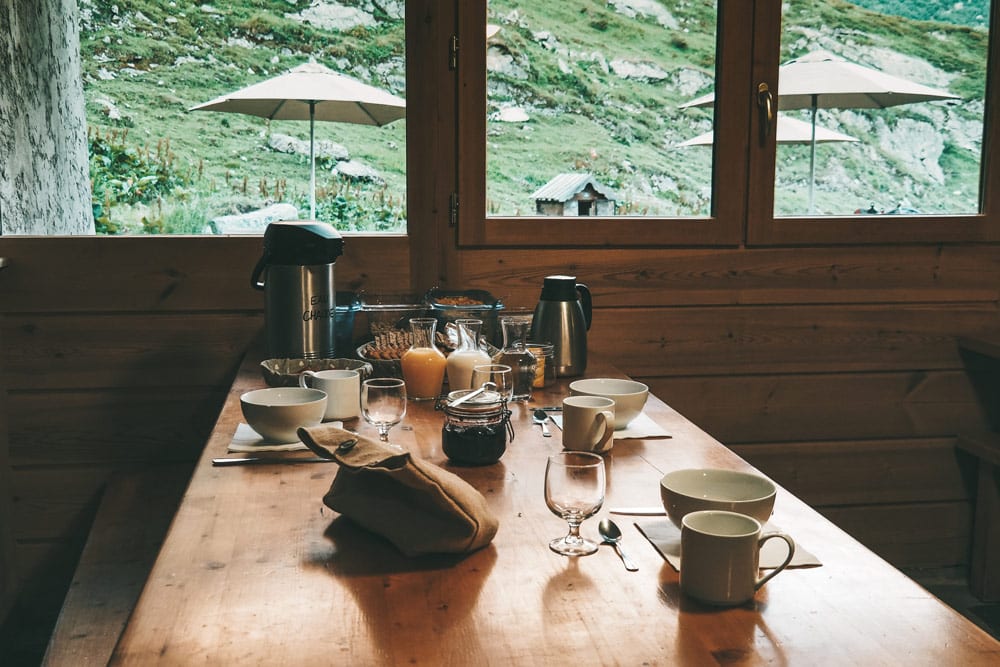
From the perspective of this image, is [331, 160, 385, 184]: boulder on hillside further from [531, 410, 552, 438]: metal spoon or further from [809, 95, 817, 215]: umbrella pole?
[809, 95, 817, 215]: umbrella pole

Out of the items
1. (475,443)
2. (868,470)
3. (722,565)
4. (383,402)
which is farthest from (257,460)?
(868,470)

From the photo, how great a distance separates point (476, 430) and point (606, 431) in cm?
21

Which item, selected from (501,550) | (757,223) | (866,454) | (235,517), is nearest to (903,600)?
(501,550)

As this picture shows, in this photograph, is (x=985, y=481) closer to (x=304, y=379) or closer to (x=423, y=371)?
(x=423, y=371)

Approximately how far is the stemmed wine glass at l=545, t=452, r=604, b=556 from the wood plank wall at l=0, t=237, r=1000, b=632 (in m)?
1.60

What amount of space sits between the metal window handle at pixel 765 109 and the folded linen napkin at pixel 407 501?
6.38ft

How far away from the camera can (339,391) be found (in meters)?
1.75

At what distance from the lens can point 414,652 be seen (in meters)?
0.89

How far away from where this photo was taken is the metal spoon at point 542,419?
1.70 m

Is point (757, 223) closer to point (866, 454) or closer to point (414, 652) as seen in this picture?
point (866, 454)

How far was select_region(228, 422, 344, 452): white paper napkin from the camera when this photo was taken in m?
1.53

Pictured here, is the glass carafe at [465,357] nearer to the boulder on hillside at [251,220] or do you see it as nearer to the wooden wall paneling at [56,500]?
the boulder on hillside at [251,220]

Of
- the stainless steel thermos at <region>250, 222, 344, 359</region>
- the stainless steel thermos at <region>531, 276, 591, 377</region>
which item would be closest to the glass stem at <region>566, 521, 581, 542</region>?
the stainless steel thermos at <region>531, 276, 591, 377</region>

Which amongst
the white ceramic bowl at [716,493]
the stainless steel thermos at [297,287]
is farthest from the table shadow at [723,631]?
the stainless steel thermos at [297,287]
